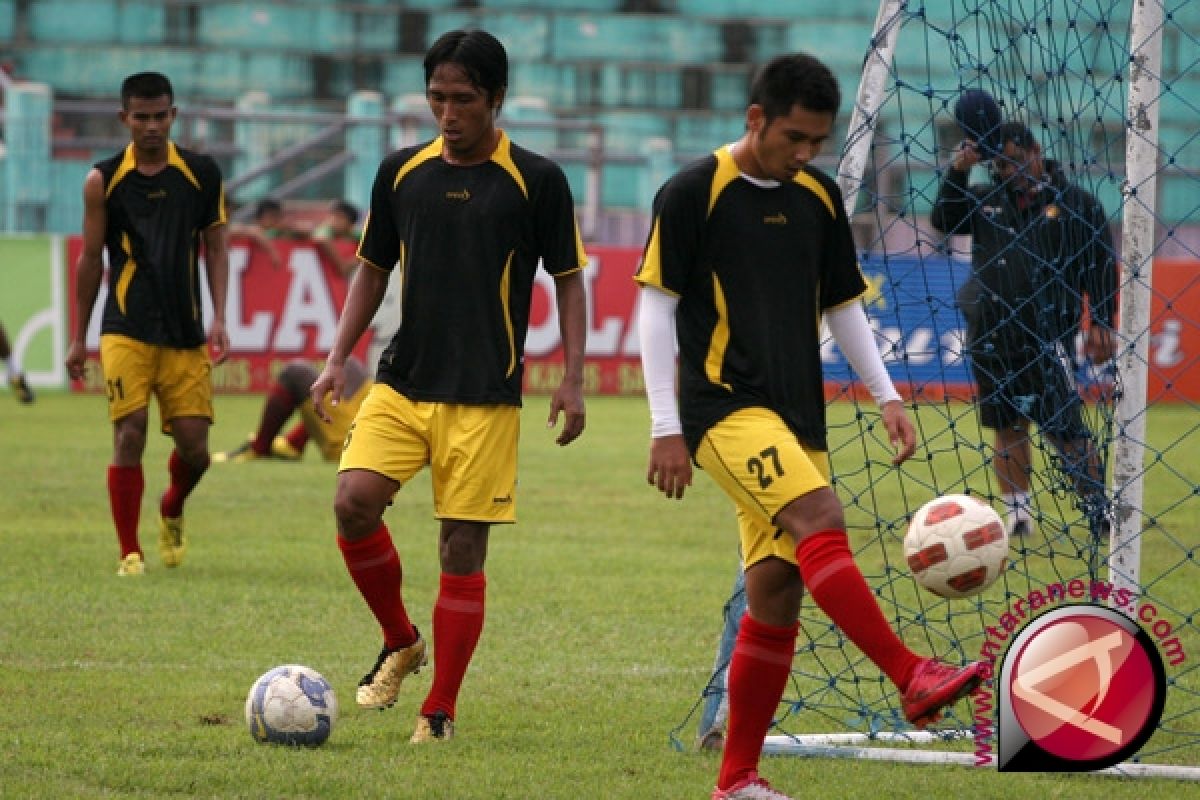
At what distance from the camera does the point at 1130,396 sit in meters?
6.29

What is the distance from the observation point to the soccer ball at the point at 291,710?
19.1ft

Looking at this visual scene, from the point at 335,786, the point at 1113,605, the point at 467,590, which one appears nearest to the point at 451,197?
the point at 467,590

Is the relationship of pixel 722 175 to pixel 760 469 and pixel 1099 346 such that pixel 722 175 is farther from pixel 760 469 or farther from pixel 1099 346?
pixel 1099 346

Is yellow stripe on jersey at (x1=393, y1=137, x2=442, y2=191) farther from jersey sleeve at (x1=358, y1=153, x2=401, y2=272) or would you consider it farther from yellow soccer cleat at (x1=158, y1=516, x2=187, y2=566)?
yellow soccer cleat at (x1=158, y1=516, x2=187, y2=566)

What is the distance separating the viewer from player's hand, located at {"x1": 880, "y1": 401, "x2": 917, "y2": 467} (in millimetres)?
5254

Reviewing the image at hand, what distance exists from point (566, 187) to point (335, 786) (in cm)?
199

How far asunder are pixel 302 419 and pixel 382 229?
935 cm

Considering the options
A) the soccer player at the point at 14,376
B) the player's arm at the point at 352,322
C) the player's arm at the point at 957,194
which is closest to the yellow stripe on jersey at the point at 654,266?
the player's arm at the point at 352,322

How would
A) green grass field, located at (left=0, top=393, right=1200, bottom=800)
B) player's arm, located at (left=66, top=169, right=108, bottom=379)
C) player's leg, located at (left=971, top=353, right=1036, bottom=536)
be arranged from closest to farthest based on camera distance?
green grass field, located at (left=0, top=393, right=1200, bottom=800)
player's leg, located at (left=971, top=353, right=1036, bottom=536)
player's arm, located at (left=66, top=169, right=108, bottom=379)

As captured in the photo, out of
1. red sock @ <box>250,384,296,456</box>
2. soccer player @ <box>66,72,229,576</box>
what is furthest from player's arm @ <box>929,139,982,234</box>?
red sock @ <box>250,384,296,456</box>

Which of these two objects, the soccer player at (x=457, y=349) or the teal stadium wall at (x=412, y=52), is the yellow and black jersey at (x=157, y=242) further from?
the teal stadium wall at (x=412, y=52)

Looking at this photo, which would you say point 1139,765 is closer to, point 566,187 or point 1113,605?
point 1113,605

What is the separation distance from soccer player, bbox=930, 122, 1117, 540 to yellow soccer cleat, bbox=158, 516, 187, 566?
3793 millimetres

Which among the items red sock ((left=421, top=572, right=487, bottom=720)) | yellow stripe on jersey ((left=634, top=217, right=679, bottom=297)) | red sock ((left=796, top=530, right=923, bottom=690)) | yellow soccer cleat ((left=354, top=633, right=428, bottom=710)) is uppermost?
yellow stripe on jersey ((left=634, top=217, right=679, bottom=297))
